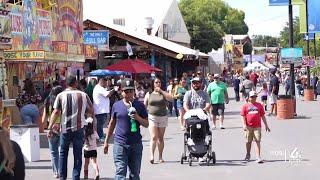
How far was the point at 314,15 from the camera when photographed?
89.8 feet

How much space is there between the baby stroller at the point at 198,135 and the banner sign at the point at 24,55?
7.95 metres

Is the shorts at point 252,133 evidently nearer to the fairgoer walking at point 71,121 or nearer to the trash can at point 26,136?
the fairgoer walking at point 71,121

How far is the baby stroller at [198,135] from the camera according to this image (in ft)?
38.9

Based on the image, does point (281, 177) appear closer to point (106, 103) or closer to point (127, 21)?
point (106, 103)

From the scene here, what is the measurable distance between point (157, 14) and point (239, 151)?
1765 inches

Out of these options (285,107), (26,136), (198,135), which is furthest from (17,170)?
(285,107)

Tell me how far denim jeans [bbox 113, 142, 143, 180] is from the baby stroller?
349cm

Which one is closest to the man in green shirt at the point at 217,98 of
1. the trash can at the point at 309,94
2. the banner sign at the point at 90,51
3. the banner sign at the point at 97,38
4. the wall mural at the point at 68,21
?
the wall mural at the point at 68,21

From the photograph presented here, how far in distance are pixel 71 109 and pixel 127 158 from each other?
1.71 meters

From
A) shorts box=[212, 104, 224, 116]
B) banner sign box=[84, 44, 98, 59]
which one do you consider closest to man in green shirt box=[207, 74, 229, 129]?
shorts box=[212, 104, 224, 116]

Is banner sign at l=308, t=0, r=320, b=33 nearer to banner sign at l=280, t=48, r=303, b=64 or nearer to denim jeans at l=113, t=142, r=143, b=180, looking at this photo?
banner sign at l=280, t=48, r=303, b=64

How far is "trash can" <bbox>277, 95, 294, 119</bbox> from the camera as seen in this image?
2180 centimetres

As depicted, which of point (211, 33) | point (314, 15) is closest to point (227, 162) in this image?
point (314, 15)

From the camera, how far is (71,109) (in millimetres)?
9742
